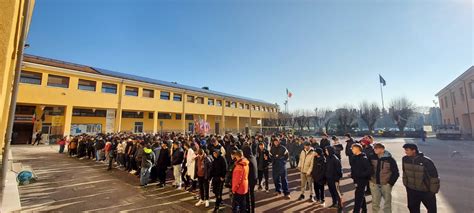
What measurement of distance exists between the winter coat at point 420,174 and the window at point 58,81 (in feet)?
89.1

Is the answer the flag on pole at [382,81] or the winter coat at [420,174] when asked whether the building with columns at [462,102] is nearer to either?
the flag on pole at [382,81]

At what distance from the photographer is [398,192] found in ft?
22.4

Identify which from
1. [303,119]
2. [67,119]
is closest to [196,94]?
[67,119]

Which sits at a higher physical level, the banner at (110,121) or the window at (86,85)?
the window at (86,85)

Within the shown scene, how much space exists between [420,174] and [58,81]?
27597mm

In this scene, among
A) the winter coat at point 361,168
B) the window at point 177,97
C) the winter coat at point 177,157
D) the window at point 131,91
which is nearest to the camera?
the winter coat at point 361,168

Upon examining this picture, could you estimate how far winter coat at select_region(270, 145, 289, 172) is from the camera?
266 inches

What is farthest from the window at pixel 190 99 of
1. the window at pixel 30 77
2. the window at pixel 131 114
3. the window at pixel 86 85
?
the window at pixel 30 77

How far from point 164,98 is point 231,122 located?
18415 mm

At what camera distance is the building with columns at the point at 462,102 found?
27.2 meters

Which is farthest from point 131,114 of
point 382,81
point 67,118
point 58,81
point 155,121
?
point 382,81

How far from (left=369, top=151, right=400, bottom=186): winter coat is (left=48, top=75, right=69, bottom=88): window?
26.6 m

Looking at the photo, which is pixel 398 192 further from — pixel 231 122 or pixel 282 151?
pixel 231 122

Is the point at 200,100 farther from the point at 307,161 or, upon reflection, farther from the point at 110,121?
the point at 307,161
